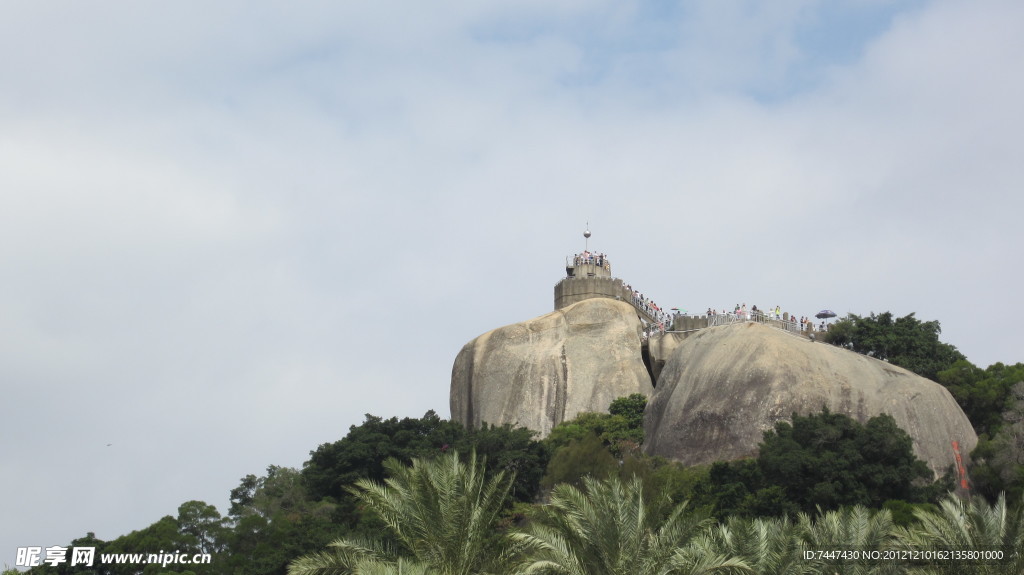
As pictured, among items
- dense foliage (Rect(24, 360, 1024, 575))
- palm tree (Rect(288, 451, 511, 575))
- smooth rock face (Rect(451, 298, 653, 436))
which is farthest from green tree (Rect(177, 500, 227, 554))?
palm tree (Rect(288, 451, 511, 575))

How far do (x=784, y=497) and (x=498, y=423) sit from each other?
2080 centimetres

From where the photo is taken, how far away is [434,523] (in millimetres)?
25219

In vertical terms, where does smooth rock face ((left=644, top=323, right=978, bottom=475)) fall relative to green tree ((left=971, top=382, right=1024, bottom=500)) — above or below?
above

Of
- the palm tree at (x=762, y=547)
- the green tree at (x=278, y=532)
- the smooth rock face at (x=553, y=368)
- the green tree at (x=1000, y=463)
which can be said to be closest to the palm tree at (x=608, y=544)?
the palm tree at (x=762, y=547)

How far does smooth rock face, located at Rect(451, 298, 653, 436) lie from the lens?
58.0 meters

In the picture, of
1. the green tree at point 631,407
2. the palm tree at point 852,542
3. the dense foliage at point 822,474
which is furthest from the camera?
the green tree at point 631,407

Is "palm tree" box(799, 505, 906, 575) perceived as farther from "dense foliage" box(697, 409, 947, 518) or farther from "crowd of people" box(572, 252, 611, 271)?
"crowd of people" box(572, 252, 611, 271)

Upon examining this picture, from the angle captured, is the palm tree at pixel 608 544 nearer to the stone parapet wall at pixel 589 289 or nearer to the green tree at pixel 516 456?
the green tree at pixel 516 456

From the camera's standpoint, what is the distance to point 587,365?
58.8m

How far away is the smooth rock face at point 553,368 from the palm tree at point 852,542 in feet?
96.0

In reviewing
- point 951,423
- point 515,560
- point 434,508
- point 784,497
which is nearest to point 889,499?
point 784,497

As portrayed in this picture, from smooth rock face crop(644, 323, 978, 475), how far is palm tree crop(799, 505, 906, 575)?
17.7 metres

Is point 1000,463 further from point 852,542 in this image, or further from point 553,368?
point 852,542

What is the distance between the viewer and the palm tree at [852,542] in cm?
2641
